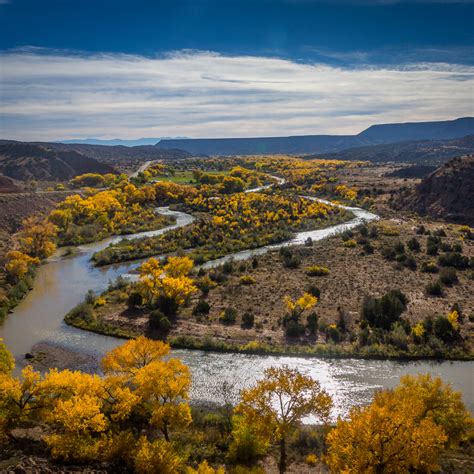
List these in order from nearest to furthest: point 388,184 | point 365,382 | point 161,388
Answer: point 161,388 < point 365,382 < point 388,184

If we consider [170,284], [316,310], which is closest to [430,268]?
[316,310]

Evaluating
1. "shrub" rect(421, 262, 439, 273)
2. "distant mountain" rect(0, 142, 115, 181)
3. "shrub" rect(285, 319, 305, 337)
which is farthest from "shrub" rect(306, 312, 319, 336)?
"distant mountain" rect(0, 142, 115, 181)

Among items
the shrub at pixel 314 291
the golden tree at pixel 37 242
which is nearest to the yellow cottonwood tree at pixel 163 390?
the shrub at pixel 314 291

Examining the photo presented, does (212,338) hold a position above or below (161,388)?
below

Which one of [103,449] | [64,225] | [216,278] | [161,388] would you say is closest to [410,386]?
[161,388]

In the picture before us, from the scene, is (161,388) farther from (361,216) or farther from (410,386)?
(361,216)

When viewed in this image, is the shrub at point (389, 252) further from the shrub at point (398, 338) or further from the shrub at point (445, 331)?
the shrub at point (398, 338)
